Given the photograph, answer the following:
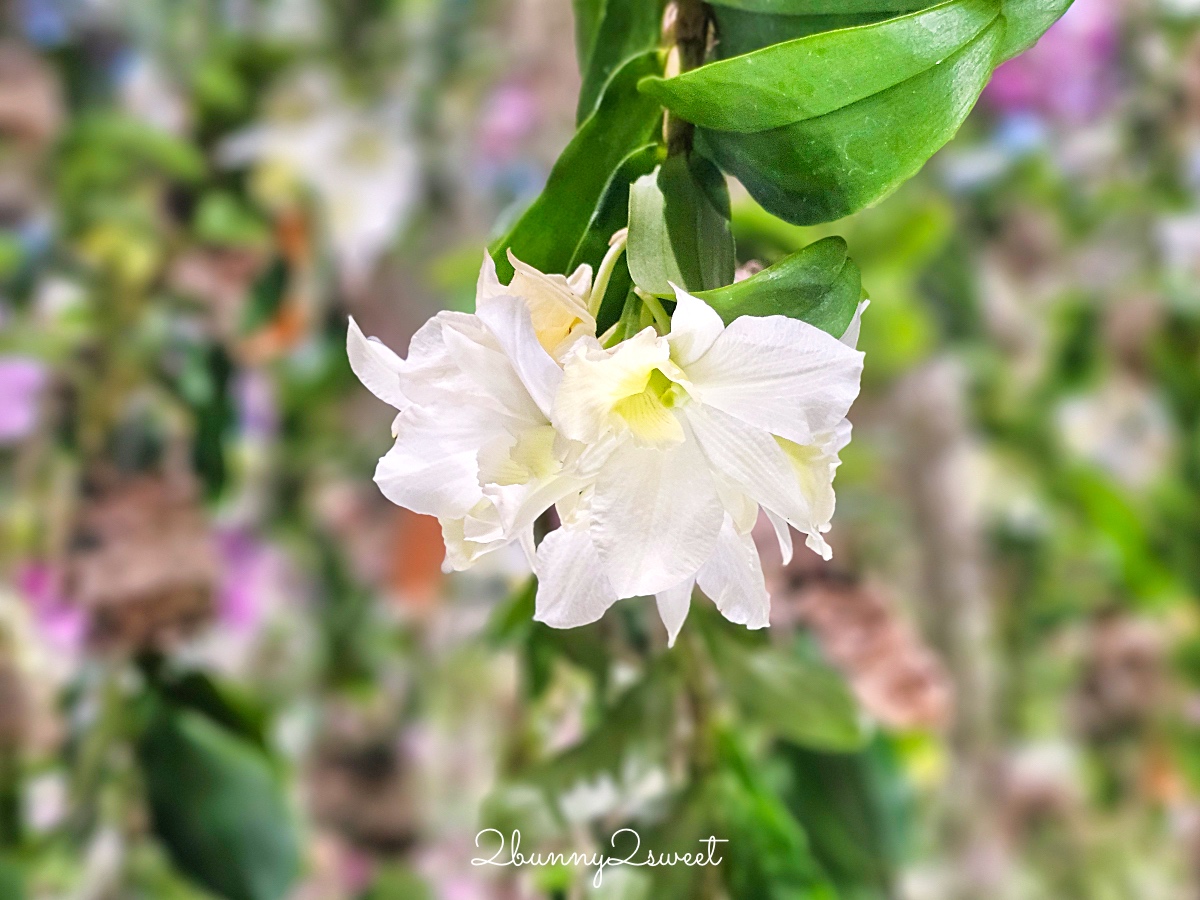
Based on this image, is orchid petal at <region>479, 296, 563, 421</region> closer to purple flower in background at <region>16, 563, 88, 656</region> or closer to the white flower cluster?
the white flower cluster

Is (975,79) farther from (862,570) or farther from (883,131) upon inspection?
(862,570)

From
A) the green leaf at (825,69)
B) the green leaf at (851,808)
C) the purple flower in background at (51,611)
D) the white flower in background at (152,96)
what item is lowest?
the green leaf at (851,808)

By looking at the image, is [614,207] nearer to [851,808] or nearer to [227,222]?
[851,808]

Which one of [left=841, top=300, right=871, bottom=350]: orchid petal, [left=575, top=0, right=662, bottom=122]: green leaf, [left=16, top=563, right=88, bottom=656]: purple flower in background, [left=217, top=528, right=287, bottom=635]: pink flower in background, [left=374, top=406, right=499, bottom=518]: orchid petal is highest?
[left=575, top=0, right=662, bottom=122]: green leaf

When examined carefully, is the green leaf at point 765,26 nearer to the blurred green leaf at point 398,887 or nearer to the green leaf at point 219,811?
the green leaf at point 219,811

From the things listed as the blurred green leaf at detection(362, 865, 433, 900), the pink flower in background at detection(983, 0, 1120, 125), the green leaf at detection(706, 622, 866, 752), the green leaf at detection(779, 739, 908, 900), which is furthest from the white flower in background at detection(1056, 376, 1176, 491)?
the blurred green leaf at detection(362, 865, 433, 900)

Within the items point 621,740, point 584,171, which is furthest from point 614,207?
Result: point 621,740

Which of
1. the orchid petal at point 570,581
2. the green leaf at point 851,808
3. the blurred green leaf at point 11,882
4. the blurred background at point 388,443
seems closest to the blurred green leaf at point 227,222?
the blurred background at point 388,443
